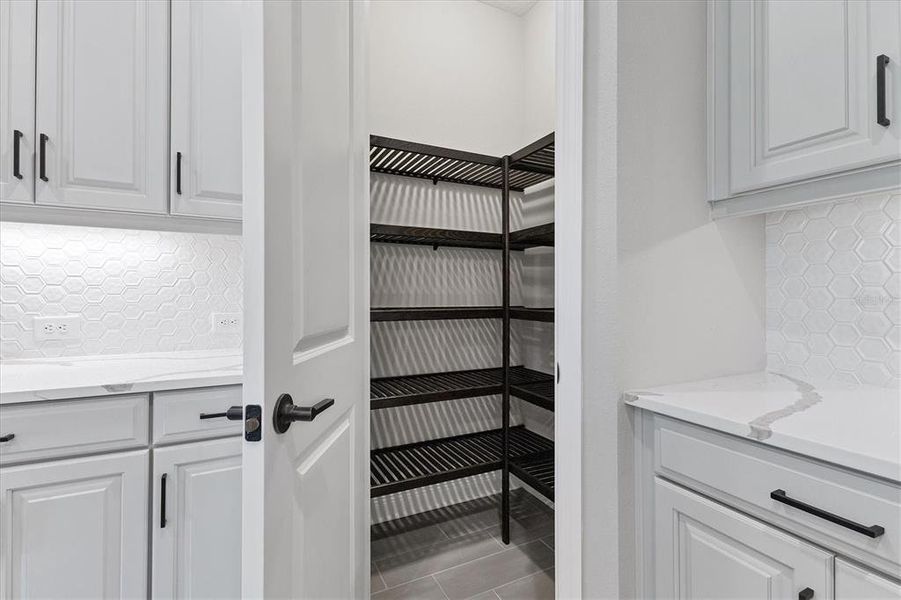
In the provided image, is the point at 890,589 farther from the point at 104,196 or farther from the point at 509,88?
the point at 509,88

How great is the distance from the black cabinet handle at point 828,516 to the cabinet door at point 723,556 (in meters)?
0.08

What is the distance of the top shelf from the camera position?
1752 mm

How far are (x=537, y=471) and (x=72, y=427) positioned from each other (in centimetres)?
160

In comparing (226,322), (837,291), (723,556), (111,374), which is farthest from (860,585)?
(226,322)

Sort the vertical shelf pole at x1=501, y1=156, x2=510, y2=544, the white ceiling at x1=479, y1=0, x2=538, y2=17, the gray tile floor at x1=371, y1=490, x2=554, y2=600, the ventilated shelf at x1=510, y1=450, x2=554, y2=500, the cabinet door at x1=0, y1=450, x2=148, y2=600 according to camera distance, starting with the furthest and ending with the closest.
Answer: the white ceiling at x1=479, y1=0, x2=538, y2=17 → the vertical shelf pole at x1=501, y1=156, x2=510, y2=544 → the ventilated shelf at x1=510, y1=450, x2=554, y2=500 → the gray tile floor at x1=371, y1=490, x2=554, y2=600 → the cabinet door at x1=0, y1=450, x2=148, y2=600

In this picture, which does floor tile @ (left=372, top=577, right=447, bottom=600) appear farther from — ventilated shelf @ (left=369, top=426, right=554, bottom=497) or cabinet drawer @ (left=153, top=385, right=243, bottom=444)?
cabinet drawer @ (left=153, top=385, right=243, bottom=444)

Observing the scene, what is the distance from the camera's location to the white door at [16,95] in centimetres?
124

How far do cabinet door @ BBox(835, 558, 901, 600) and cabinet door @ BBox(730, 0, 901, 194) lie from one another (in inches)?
32.4

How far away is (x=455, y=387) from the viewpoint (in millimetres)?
1876

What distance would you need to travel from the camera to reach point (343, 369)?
3.56 ft

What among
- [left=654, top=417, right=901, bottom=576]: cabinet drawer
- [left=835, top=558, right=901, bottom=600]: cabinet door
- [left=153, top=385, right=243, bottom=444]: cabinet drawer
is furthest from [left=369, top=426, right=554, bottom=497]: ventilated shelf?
[left=835, top=558, right=901, bottom=600]: cabinet door

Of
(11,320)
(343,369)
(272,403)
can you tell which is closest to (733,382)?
(343,369)

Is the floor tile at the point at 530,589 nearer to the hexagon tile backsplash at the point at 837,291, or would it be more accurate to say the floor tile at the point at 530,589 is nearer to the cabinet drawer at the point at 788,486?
the cabinet drawer at the point at 788,486

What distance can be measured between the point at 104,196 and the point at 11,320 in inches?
22.7
